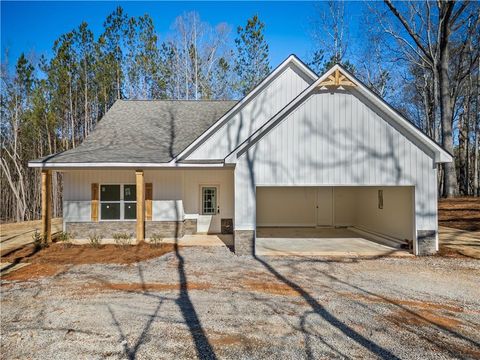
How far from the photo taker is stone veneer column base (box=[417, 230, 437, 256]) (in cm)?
878

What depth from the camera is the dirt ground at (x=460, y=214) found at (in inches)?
524

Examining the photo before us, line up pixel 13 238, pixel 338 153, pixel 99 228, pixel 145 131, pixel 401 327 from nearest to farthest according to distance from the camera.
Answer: pixel 401 327
pixel 338 153
pixel 99 228
pixel 13 238
pixel 145 131

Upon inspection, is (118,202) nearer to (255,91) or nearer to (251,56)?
(255,91)

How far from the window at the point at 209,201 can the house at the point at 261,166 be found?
0.13 ft

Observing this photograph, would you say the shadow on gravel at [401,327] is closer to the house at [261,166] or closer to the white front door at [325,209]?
the house at [261,166]

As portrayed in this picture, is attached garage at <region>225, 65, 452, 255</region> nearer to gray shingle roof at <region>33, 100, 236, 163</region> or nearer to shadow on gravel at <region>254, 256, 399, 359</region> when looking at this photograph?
shadow on gravel at <region>254, 256, 399, 359</region>

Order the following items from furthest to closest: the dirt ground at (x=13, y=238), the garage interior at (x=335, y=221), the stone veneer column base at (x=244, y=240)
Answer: the dirt ground at (x=13, y=238)
the garage interior at (x=335, y=221)
the stone veneer column base at (x=244, y=240)

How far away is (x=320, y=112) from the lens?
8961mm

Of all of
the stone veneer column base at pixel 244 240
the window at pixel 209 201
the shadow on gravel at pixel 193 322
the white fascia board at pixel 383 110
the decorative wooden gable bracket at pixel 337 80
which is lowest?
the shadow on gravel at pixel 193 322

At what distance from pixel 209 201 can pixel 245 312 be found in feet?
25.7

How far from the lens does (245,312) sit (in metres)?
4.98

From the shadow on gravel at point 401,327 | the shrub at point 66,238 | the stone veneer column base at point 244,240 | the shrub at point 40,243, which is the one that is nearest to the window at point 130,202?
the shrub at point 66,238

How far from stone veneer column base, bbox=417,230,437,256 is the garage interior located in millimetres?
395

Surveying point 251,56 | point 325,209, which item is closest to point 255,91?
point 325,209
